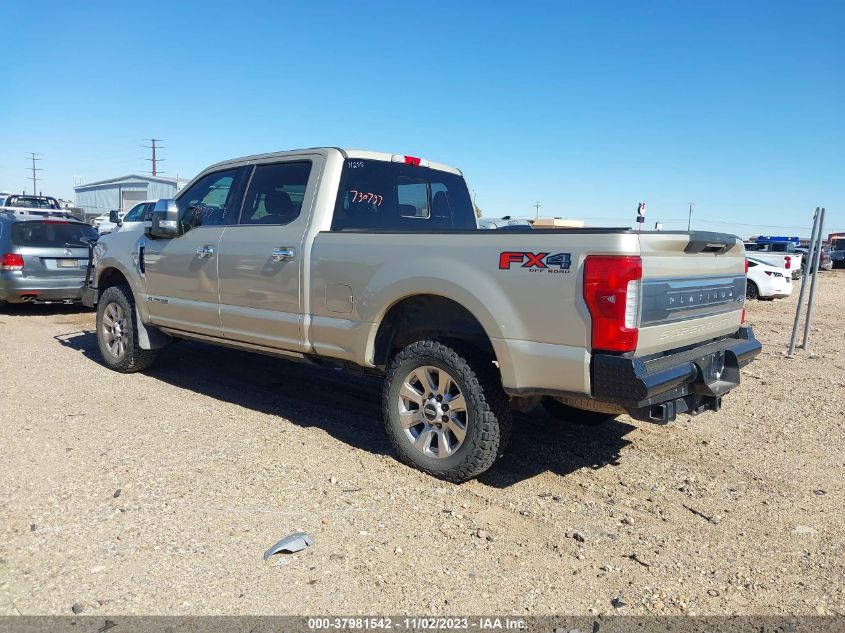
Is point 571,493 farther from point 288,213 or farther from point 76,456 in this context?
point 76,456

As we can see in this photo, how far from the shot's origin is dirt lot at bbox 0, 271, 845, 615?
297 cm

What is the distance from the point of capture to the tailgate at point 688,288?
3473mm

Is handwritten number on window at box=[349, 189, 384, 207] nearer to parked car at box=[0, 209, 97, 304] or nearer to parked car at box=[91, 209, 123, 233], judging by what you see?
parked car at box=[0, 209, 97, 304]

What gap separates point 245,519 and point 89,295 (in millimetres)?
4860

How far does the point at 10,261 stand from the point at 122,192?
44.6m

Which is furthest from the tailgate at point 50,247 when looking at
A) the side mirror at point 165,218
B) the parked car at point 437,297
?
the side mirror at point 165,218

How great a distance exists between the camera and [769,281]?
17.1m

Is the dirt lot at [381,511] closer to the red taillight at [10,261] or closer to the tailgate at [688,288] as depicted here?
the tailgate at [688,288]

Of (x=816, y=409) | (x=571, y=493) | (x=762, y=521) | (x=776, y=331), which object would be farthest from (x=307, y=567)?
(x=776, y=331)

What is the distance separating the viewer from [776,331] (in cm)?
1135

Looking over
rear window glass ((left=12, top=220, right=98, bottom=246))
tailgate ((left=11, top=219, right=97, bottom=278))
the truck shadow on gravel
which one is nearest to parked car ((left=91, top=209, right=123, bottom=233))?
rear window glass ((left=12, top=220, right=98, bottom=246))

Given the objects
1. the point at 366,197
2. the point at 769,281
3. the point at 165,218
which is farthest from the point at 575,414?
the point at 769,281

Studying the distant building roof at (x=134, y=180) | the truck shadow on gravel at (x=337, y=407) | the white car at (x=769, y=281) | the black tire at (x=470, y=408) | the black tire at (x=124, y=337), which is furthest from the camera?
the distant building roof at (x=134, y=180)

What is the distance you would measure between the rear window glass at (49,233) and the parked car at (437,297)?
513cm
